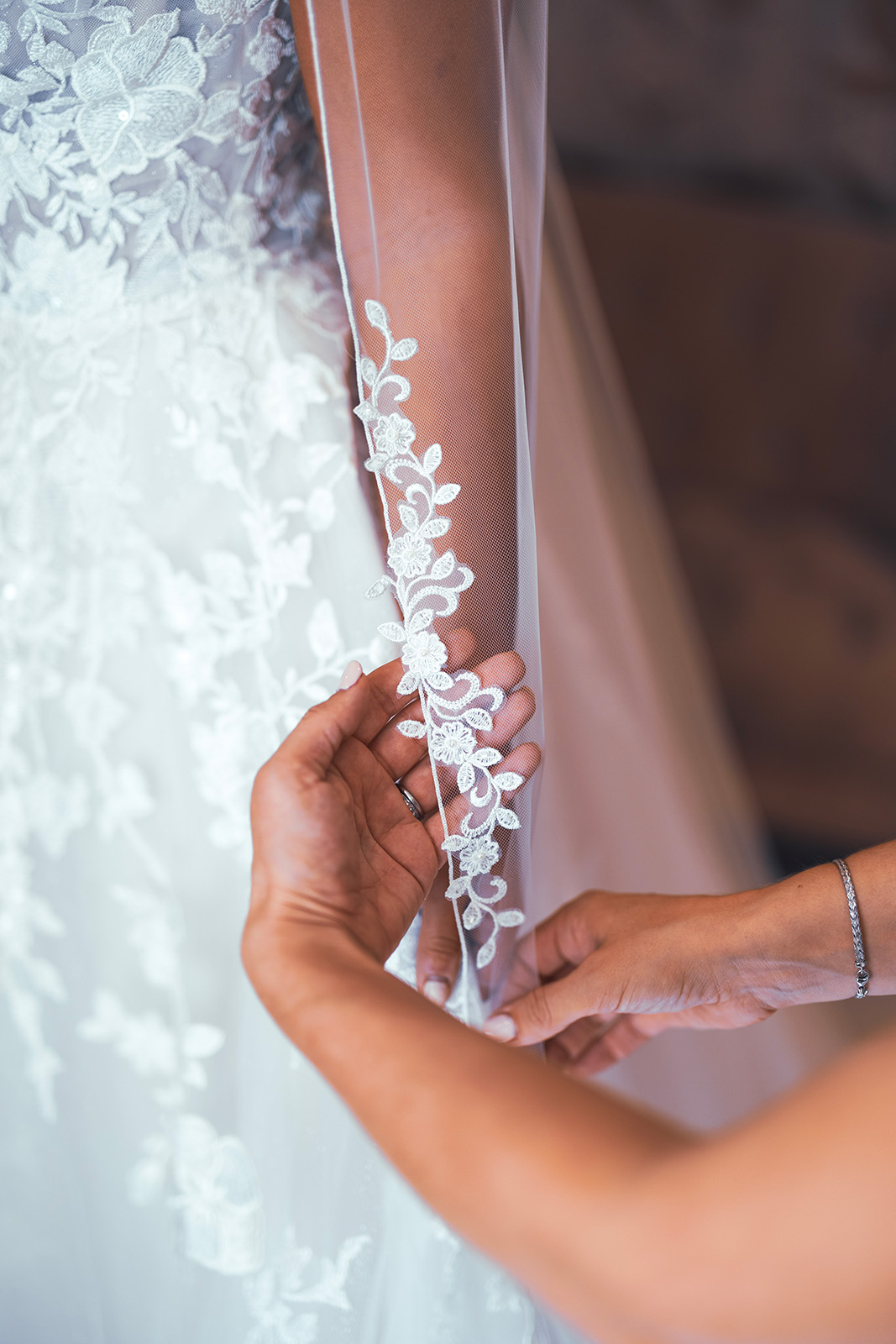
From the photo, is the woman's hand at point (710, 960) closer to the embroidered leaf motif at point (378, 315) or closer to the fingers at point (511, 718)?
the fingers at point (511, 718)

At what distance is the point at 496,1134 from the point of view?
36 cm

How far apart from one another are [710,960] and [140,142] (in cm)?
67

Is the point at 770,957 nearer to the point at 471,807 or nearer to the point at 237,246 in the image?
the point at 471,807

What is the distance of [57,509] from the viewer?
651 millimetres

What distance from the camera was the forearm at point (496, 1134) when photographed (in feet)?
1.08

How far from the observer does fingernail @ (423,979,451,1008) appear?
59 centimetres

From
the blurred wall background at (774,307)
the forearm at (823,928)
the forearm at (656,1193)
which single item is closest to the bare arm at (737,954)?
the forearm at (823,928)

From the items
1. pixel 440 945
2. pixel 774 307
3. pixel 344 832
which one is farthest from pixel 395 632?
pixel 774 307

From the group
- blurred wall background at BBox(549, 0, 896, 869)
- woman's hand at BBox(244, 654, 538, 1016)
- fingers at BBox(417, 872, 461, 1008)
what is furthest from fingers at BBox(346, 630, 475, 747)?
blurred wall background at BBox(549, 0, 896, 869)

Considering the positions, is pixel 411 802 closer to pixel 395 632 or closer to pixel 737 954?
pixel 395 632

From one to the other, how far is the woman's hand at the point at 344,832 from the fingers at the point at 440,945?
3cm

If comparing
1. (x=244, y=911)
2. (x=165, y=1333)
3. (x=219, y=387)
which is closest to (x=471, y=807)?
(x=244, y=911)

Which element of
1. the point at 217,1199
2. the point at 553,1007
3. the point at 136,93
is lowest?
the point at 217,1199

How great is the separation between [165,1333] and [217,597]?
1.73 ft
